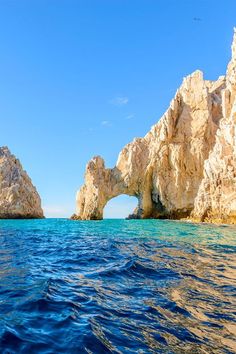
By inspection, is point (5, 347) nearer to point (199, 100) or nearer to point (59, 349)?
point (59, 349)

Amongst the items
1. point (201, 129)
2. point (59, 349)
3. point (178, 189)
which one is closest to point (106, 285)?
point (59, 349)

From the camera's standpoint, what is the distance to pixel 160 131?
7975 cm

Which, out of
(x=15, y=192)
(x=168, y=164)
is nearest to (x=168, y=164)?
(x=168, y=164)

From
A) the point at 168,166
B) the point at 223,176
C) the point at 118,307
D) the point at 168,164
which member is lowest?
the point at 118,307

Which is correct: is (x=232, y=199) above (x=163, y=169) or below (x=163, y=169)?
below

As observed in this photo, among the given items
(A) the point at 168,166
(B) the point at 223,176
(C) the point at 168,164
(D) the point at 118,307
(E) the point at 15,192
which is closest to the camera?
(D) the point at 118,307

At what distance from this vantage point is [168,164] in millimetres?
78375

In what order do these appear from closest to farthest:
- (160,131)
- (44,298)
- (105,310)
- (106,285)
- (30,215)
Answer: (105,310), (44,298), (106,285), (160,131), (30,215)

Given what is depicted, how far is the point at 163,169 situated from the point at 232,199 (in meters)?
32.8

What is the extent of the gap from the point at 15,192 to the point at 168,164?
44.4 metres

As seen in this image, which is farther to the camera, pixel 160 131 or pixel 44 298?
pixel 160 131

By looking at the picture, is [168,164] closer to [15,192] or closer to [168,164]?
[168,164]

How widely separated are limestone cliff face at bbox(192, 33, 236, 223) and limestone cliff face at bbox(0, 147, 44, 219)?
54091mm

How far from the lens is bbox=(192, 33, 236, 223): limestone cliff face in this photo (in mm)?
47375
